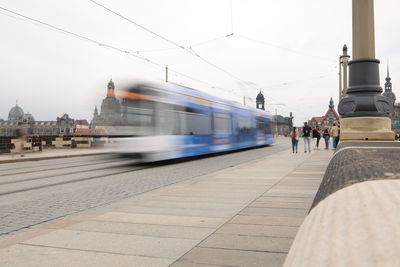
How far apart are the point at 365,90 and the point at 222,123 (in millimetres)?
12877

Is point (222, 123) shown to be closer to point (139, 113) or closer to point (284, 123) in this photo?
point (139, 113)

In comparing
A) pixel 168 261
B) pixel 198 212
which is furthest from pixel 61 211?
pixel 168 261

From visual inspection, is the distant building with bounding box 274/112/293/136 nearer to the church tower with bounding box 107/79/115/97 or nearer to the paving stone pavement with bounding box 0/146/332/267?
the church tower with bounding box 107/79/115/97

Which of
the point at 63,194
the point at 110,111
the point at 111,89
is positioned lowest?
the point at 63,194

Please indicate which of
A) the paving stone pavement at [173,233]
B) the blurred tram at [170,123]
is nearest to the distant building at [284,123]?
the blurred tram at [170,123]

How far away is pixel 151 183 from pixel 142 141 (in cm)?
435

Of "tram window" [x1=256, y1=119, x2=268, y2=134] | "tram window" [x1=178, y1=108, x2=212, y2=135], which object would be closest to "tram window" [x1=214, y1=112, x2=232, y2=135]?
"tram window" [x1=178, y1=108, x2=212, y2=135]

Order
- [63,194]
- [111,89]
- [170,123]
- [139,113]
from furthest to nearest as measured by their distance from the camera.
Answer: [170,123] < [111,89] < [139,113] < [63,194]

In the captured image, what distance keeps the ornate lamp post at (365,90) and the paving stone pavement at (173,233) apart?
162cm

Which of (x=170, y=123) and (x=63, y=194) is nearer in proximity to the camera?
(x=63, y=194)

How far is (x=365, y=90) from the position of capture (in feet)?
23.3

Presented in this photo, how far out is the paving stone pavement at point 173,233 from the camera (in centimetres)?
332

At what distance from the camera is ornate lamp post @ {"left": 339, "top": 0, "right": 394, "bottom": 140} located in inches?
275

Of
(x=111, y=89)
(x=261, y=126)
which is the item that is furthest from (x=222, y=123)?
(x=261, y=126)
